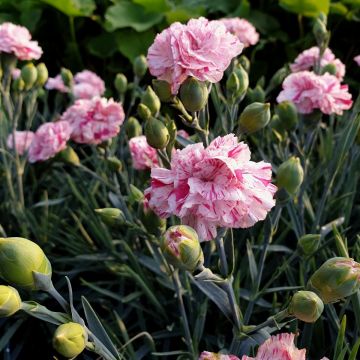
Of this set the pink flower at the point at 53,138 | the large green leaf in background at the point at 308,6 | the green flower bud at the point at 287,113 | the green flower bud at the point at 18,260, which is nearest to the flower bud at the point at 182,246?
the green flower bud at the point at 18,260

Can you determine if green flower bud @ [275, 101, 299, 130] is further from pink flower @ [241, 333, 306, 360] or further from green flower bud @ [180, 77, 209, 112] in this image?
pink flower @ [241, 333, 306, 360]

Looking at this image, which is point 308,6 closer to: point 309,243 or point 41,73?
point 41,73

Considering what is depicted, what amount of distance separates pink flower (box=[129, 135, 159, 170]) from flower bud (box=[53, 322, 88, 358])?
522 mm

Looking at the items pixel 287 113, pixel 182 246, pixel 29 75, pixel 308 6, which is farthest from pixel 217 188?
pixel 308 6

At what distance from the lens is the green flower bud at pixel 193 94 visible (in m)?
0.66

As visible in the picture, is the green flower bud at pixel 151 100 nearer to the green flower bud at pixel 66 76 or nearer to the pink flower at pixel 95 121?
the pink flower at pixel 95 121

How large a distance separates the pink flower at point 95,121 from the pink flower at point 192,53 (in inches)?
15.5

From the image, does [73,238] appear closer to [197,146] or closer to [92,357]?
[92,357]

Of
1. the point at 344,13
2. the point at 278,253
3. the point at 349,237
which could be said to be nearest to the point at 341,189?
the point at 349,237

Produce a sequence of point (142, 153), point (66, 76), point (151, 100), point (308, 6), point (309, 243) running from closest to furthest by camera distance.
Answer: point (309, 243), point (151, 100), point (142, 153), point (66, 76), point (308, 6)

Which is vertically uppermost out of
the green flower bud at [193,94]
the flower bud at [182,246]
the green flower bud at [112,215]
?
Answer: the green flower bud at [193,94]

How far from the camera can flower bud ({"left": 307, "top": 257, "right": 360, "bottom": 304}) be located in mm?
565

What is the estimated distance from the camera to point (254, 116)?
754 mm

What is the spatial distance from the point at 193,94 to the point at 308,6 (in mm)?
1572
